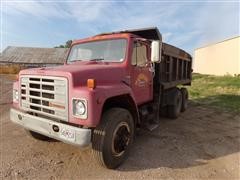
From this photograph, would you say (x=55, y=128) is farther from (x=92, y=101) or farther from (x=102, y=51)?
(x=102, y=51)

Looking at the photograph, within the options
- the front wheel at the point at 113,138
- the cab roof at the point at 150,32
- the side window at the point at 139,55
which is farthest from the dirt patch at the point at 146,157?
the cab roof at the point at 150,32

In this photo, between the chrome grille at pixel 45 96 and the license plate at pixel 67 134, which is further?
the chrome grille at pixel 45 96

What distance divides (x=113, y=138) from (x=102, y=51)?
6.42 feet

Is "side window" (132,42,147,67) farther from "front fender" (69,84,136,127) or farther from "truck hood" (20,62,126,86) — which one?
"front fender" (69,84,136,127)

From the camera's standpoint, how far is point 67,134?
3705mm

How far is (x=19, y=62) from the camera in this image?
3950 cm

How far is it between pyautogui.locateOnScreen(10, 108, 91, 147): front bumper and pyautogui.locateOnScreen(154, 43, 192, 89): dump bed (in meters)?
3.31

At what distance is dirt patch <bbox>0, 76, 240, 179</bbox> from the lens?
4051mm

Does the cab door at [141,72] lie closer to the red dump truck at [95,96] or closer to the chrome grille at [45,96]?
the red dump truck at [95,96]

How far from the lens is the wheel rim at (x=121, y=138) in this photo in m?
4.19

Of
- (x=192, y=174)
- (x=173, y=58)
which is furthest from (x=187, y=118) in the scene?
(x=192, y=174)

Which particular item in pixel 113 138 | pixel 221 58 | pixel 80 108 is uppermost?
pixel 221 58

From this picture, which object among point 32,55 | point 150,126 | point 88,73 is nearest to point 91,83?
point 88,73

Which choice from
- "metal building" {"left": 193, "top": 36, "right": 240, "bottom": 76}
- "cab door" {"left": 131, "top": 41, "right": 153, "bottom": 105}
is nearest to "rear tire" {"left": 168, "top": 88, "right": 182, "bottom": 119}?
"cab door" {"left": 131, "top": 41, "right": 153, "bottom": 105}
